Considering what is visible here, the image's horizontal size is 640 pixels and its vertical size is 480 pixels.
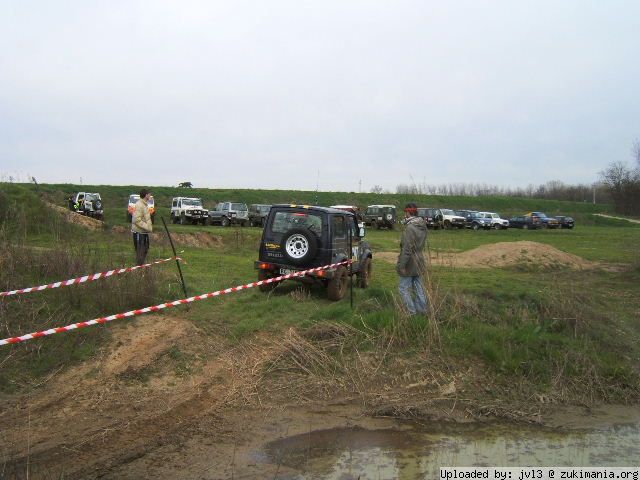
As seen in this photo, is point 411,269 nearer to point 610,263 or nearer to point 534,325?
point 534,325

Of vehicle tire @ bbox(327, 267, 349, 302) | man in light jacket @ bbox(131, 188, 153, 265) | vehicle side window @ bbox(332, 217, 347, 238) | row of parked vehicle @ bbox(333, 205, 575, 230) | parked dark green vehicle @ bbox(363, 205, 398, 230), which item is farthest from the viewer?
row of parked vehicle @ bbox(333, 205, 575, 230)

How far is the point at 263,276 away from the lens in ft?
33.8

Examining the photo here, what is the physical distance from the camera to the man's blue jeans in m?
7.97

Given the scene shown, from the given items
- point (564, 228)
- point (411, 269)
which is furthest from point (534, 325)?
point (564, 228)

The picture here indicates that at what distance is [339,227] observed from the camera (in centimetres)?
1054

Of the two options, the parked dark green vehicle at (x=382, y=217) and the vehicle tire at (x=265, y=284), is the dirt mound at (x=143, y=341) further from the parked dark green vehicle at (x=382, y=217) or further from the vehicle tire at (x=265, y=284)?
the parked dark green vehicle at (x=382, y=217)

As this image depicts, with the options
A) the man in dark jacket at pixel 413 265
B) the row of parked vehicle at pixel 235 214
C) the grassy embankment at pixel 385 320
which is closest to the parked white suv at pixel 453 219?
the row of parked vehicle at pixel 235 214

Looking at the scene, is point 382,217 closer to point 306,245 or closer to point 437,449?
point 306,245

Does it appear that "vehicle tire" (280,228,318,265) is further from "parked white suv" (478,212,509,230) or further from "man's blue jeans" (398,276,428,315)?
"parked white suv" (478,212,509,230)

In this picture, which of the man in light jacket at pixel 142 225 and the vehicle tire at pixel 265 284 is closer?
the vehicle tire at pixel 265 284

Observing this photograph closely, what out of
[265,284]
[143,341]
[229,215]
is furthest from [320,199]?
[143,341]

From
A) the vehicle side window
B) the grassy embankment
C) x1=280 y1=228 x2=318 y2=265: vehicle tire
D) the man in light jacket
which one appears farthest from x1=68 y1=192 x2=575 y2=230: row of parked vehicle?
the grassy embankment

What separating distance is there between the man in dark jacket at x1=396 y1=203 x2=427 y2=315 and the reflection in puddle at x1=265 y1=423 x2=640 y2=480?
9.01 ft

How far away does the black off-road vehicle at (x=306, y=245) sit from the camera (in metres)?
9.86
